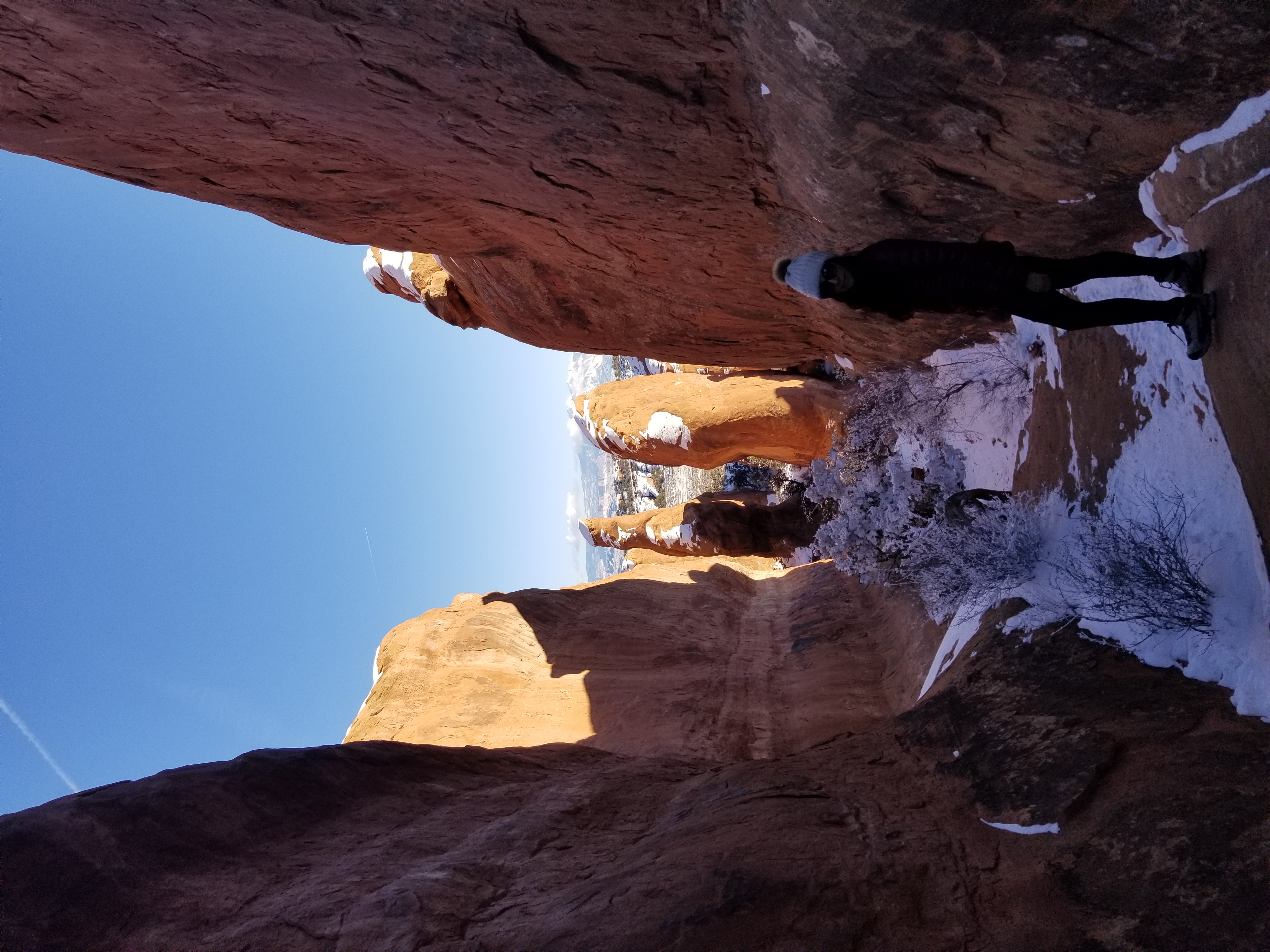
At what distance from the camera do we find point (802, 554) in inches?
565

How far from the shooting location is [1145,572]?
135 inches

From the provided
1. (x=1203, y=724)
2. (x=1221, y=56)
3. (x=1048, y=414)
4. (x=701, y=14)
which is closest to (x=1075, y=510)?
(x=1048, y=414)

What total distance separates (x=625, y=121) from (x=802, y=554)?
35.0 ft

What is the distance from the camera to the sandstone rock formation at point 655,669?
6.39 meters

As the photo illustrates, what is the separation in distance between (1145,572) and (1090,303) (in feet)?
3.98

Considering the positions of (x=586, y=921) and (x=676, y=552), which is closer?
(x=586, y=921)

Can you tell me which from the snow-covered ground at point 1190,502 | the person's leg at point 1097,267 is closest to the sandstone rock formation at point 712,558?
the snow-covered ground at point 1190,502

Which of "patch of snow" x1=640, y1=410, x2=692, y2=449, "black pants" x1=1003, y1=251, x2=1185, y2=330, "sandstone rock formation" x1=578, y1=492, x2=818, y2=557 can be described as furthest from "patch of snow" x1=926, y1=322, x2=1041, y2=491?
"sandstone rock formation" x1=578, y1=492, x2=818, y2=557

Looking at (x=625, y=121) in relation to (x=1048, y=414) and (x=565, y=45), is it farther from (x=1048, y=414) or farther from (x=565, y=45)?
(x=1048, y=414)

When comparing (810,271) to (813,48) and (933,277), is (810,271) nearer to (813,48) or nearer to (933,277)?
(933,277)

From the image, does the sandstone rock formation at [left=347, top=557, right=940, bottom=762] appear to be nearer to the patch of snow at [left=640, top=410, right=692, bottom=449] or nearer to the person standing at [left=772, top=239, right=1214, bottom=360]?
the patch of snow at [left=640, top=410, right=692, bottom=449]

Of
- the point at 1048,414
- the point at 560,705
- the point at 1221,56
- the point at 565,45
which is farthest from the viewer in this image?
the point at 560,705

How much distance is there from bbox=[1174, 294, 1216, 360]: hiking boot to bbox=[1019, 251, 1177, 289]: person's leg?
14cm

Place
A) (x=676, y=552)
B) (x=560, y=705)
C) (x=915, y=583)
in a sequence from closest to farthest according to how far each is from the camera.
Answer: (x=915, y=583)
(x=560, y=705)
(x=676, y=552)
